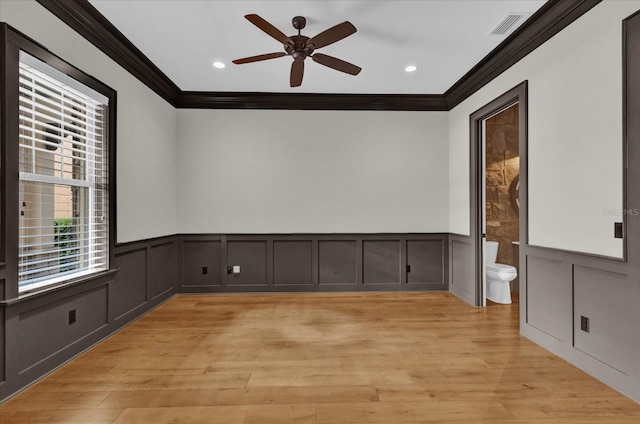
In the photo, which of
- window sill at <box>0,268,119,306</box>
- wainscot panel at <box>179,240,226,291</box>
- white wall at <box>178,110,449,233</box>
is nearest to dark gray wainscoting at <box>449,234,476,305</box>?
white wall at <box>178,110,449,233</box>

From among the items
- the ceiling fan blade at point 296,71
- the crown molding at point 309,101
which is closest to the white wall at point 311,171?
the crown molding at point 309,101

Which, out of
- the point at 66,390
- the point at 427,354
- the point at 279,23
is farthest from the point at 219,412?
the point at 279,23

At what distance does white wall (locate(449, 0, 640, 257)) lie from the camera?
7.52ft

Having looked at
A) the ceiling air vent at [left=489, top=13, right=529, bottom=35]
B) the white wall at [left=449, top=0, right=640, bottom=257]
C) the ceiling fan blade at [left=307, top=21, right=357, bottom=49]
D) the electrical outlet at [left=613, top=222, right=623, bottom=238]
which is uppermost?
the ceiling air vent at [left=489, top=13, right=529, bottom=35]

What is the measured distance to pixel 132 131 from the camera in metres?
3.66

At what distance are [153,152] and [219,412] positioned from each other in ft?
10.5

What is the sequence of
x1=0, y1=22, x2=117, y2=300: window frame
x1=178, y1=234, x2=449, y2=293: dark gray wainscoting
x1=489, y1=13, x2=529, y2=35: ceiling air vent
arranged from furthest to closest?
x1=178, y1=234, x2=449, y2=293: dark gray wainscoting → x1=489, y1=13, x2=529, y2=35: ceiling air vent → x1=0, y1=22, x2=117, y2=300: window frame

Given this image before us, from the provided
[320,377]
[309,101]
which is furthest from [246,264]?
[320,377]

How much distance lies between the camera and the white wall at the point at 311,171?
4801 mm

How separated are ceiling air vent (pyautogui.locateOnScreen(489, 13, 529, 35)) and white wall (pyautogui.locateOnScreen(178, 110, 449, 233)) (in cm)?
185

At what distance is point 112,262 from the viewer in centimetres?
320

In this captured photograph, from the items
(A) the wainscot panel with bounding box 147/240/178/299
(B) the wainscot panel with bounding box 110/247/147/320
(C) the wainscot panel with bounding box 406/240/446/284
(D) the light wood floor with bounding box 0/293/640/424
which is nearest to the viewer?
(D) the light wood floor with bounding box 0/293/640/424

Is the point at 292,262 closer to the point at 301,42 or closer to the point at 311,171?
the point at 311,171

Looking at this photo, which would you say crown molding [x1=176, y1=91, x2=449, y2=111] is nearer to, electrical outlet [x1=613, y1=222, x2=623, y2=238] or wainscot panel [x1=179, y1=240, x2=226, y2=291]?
wainscot panel [x1=179, y1=240, x2=226, y2=291]
